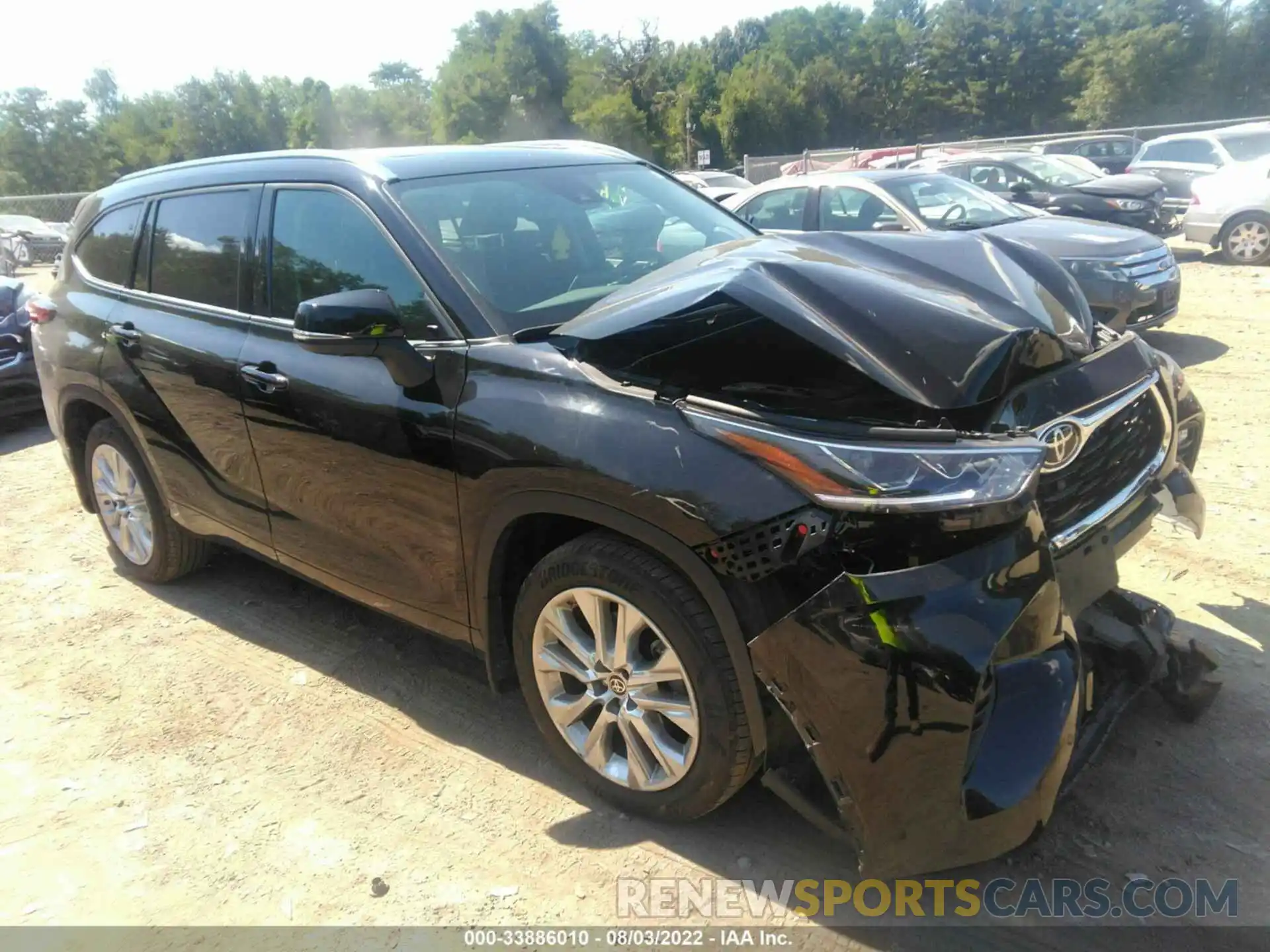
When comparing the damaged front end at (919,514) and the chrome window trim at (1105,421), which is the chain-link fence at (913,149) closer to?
the chrome window trim at (1105,421)

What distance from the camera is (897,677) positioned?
196 centimetres

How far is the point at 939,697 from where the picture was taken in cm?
194

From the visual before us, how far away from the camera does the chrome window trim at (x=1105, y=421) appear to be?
92.7 inches

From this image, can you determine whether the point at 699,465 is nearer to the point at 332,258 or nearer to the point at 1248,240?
A: the point at 332,258

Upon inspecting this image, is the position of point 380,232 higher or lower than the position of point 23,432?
higher

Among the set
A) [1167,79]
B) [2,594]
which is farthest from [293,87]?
[2,594]

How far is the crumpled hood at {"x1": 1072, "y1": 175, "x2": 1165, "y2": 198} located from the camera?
456 inches

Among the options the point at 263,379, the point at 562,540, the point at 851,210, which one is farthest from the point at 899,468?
the point at 851,210

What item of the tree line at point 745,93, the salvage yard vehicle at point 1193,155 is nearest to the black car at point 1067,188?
the salvage yard vehicle at point 1193,155

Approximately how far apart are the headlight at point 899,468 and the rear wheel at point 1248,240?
1221 cm

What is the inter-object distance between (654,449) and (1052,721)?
1.11 metres

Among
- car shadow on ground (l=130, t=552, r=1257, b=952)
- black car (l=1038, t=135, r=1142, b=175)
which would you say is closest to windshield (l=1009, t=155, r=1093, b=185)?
black car (l=1038, t=135, r=1142, b=175)

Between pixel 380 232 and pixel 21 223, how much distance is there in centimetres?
2691

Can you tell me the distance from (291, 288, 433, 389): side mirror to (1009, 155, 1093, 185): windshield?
11505mm
